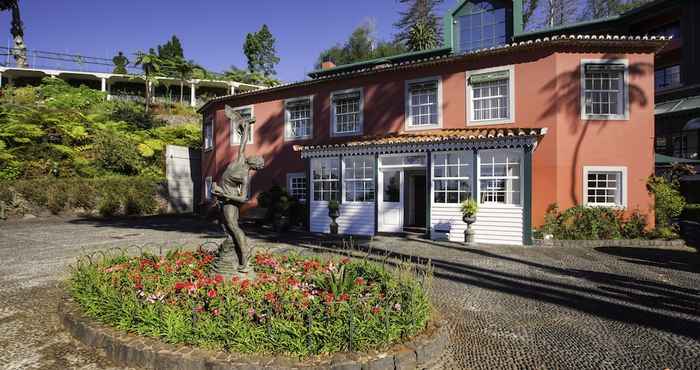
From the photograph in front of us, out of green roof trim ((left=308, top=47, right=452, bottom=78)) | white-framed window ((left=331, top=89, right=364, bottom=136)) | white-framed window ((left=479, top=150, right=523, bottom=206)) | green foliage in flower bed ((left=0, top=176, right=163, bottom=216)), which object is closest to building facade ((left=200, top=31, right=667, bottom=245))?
white-framed window ((left=479, top=150, right=523, bottom=206))

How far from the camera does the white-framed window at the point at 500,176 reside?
11.3 m

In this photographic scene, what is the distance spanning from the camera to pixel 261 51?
5419cm

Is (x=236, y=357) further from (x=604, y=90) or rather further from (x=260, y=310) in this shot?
(x=604, y=90)

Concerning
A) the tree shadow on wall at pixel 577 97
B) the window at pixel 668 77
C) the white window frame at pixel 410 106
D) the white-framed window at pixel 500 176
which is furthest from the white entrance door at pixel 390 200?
the window at pixel 668 77

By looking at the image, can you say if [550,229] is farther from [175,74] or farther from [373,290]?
[175,74]

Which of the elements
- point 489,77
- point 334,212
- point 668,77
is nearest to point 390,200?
point 334,212

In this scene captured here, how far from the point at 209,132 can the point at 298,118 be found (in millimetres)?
6626

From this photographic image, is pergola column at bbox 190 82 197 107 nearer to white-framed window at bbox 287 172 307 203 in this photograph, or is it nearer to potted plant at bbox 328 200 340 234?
white-framed window at bbox 287 172 307 203

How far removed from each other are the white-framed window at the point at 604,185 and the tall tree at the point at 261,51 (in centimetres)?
4840

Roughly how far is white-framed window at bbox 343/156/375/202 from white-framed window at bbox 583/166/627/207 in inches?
275

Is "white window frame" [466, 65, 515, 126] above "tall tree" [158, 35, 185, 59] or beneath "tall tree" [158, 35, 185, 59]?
beneath

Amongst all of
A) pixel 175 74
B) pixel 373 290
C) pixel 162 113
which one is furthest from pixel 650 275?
pixel 175 74

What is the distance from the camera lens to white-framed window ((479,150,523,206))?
11.3m

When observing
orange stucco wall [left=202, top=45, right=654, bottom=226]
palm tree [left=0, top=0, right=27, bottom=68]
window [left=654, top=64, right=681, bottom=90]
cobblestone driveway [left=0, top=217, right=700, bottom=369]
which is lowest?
cobblestone driveway [left=0, top=217, right=700, bottom=369]
